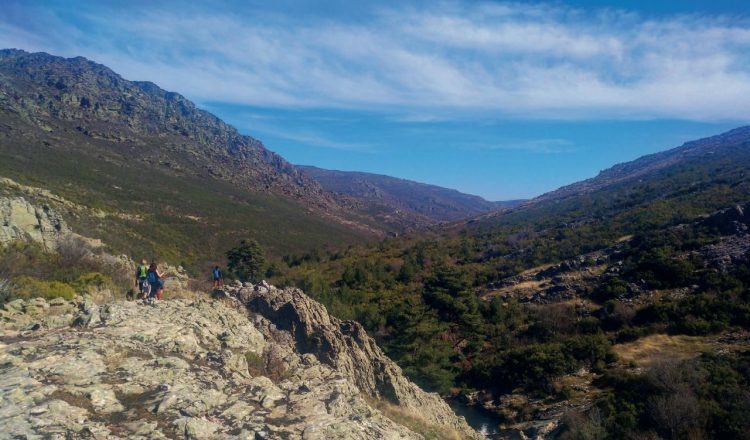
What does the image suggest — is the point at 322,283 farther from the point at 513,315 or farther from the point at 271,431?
the point at 271,431

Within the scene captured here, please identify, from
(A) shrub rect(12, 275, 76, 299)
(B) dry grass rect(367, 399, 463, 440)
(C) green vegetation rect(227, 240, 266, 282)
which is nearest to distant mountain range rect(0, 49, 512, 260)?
(C) green vegetation rect(227, 240, 266, 282)

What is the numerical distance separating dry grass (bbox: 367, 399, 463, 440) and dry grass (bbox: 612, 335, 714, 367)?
12731mm

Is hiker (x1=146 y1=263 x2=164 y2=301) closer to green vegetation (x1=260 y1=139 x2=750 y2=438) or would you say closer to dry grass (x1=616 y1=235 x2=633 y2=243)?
green vegetation (x1=260 y1=139 x2=750 y2=438)

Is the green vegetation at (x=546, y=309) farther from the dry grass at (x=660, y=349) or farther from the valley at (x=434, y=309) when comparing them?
the dry grass at (x=660, y=349)

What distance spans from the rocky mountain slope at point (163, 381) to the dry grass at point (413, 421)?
2.6 inches

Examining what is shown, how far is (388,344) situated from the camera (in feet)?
78.9

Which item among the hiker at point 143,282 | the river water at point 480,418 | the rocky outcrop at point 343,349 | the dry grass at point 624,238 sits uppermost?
the dry grass at point 624,238

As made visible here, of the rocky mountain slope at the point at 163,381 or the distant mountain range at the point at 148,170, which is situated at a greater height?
the distant mountain range at the point at 148,170

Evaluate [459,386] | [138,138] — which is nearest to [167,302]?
[459,386]

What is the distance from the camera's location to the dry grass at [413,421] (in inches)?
451

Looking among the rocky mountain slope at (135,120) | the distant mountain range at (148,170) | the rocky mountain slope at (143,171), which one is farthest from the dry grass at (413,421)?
the rocky mountain slope at (135,120)

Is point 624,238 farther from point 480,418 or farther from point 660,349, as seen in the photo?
point 480,418

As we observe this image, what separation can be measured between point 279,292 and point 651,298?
23507 mm

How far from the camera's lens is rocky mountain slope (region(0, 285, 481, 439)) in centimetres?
620
